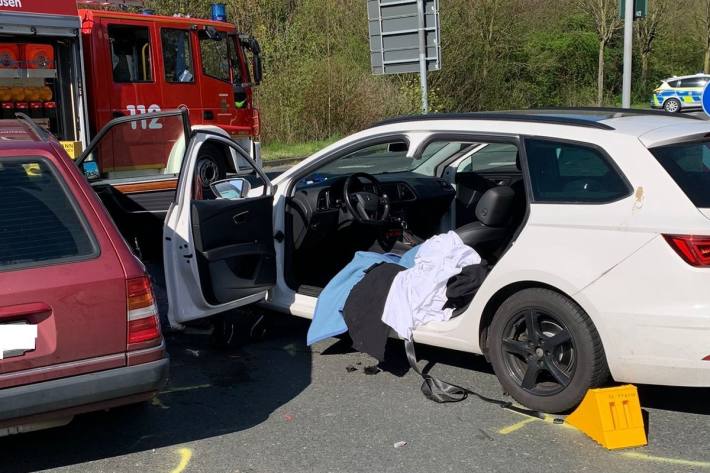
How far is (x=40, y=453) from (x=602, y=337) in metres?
2.79

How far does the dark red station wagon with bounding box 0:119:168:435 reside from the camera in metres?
3.49

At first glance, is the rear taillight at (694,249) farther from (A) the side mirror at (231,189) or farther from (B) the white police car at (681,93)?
(B) the white police car at (681,93)

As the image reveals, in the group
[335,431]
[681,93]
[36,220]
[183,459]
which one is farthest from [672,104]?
[36,220]

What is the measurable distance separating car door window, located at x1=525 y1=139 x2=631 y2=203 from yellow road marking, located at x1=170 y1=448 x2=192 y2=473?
7.14 ft

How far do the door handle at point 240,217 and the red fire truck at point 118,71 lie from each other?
362 cm

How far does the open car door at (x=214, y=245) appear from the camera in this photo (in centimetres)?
498

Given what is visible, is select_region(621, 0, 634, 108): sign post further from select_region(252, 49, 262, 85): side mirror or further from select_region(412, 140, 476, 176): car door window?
select_region(412, 140, 476, 176): car door window

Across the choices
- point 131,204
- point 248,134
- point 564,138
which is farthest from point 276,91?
point 564,138

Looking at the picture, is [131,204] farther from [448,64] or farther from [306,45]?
[448,64]

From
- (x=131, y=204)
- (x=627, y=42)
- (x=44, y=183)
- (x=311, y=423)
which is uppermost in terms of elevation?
(x=627, y=42)

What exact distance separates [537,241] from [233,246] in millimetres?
1939

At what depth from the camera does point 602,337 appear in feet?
13.3

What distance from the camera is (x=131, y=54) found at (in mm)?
11133

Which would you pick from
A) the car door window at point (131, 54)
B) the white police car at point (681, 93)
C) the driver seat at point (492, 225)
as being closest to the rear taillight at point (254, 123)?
the car door window at point (131, 54)
